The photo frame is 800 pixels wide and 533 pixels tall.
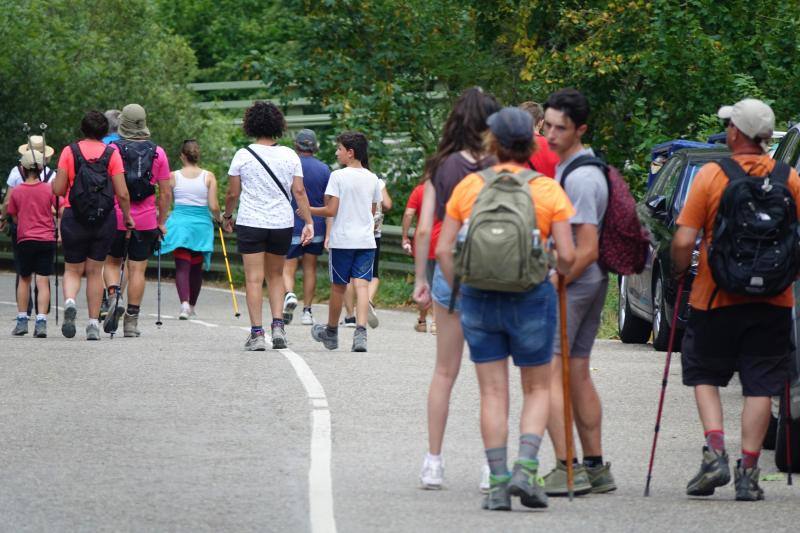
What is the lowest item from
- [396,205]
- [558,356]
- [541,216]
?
[396,205]

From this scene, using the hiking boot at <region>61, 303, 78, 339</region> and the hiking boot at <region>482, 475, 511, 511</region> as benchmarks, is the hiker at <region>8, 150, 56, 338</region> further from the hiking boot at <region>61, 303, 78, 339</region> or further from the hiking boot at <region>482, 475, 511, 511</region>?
the hiking boot at <region>482, 475, 511, 511</region>

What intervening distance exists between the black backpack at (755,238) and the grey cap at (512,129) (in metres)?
1.13

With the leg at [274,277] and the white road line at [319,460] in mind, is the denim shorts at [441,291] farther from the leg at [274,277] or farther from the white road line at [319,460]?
the leg at [274,277]

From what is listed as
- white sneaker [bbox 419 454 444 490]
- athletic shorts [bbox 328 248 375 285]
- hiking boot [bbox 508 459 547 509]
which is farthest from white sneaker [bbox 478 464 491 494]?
athletic shorts [bbox 328 248 375 285]

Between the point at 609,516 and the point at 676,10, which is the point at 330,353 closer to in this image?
the point at 609,516

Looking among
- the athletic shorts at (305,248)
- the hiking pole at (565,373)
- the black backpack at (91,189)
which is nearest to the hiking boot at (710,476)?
the hiking pole at (565,373)

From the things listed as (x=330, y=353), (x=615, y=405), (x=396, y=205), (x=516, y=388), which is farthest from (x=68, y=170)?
(x=396, y=205)

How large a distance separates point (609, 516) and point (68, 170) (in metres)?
8.53

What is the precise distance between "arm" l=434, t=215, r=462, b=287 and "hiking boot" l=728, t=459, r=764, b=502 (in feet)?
5.51

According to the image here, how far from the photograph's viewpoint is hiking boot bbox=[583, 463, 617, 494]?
8.19 metres

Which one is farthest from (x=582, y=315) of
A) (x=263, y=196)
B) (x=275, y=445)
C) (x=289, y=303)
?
(x=289, y=303)

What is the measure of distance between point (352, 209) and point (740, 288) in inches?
288

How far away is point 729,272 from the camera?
818 cm

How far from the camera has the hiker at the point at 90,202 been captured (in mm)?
14984
